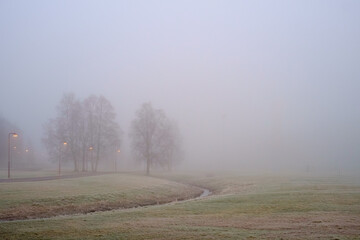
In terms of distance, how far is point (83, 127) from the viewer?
71812mm

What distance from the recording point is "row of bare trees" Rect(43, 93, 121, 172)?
232 ft

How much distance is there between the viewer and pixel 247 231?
1577 centimetres

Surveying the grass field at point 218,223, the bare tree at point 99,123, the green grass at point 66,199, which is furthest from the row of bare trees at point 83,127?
the grass field at point 218,223

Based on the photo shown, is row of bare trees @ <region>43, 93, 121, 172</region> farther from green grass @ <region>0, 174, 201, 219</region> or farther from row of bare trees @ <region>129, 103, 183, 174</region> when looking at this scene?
green grass @ <region>0, 174, 201, 219</region>

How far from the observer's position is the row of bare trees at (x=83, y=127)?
70562mm

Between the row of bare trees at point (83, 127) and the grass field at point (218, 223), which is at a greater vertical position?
the row of bare trees at point (83, 127)

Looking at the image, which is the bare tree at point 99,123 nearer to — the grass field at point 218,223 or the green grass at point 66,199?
the green grass at point 66,199

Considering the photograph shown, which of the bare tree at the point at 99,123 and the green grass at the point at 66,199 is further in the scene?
the bare tree at the point at 99,123

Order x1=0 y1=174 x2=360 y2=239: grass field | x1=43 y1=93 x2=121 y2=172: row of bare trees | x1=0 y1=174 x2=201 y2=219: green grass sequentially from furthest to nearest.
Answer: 1. x1=43 y1=93 x2=121 y2=172: row of bare trees
2. x1=0 y1=174 x2=201 y2=219: green grass
3. x1=0 y1=174 x2=360 y2=239: grass field

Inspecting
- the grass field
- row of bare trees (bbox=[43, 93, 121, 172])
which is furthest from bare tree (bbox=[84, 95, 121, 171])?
the grass field

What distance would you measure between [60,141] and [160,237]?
59.9m

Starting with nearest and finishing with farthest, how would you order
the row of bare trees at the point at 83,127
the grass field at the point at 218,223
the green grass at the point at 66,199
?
the grass field at the point at 218,223, the green grass at the point at 66,199, the row of bare trees at the point at 83,127

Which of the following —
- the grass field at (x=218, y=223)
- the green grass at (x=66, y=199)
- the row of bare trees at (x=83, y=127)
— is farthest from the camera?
the row of bare trees at (x=83, y=127)

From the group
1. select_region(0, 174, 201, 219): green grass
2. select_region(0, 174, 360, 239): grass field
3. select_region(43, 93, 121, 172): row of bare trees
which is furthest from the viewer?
Result: select_region(43, 93, 121, 172): row of bare trees
